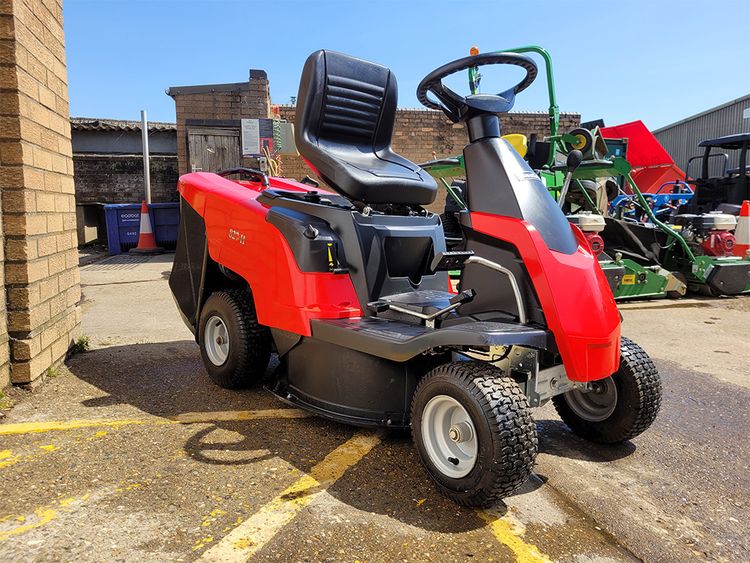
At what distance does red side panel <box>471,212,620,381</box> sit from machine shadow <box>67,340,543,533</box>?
616mm

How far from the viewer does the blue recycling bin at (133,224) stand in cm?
1234

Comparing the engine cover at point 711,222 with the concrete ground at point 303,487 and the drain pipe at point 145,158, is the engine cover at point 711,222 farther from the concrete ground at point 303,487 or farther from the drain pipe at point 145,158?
the drain pipe at point 145,158

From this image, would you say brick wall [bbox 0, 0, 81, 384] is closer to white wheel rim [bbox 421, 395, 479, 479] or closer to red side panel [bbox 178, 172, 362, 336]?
red side panel [bbox 178, 172, 362, 336]

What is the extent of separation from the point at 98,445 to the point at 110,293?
5161 millimetres

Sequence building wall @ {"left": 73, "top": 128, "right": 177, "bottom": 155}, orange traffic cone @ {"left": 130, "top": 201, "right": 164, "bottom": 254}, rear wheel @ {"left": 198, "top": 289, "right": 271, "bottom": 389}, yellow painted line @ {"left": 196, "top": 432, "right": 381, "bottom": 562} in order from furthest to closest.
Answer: building wall @ {"left": 73, "top": 128, "right": 177, "bottom": 155}, orange traffic cone @ {"left": 130, "top": 201, "right": 164, "bottom": 254}, rear wheel @ {"left": 198, "top": 289, "right": 271, "bottom": 389}, yellow painted line @ {"left": 196, "top": 432, "right": 381, "bottom": 562}

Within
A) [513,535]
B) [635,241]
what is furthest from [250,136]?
[513,535]

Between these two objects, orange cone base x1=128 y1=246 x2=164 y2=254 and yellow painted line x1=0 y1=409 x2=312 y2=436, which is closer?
yellow painted line x1=0 y1=409 x2=312 y2=436

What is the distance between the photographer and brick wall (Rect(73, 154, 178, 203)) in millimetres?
13773

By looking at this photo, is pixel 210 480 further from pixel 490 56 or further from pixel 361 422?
pixel 490 56

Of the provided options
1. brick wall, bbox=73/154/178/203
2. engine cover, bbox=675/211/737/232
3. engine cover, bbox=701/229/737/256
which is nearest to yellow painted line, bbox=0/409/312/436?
engine cover, bbox=701/229/737/256

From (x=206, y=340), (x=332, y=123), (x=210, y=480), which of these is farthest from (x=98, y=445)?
(x=332, y=123)

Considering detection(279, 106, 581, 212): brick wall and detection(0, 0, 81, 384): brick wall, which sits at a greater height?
detection(279, 106, 581, 212): brick wall

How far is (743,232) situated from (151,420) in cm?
826

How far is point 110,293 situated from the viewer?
24.7 feet
